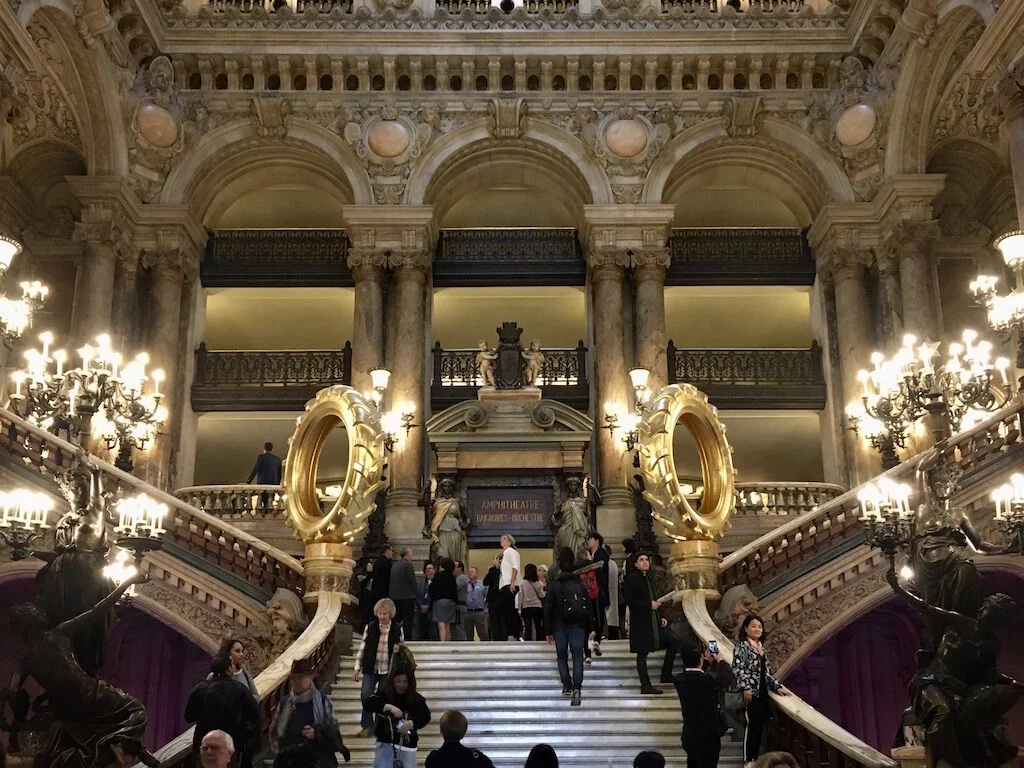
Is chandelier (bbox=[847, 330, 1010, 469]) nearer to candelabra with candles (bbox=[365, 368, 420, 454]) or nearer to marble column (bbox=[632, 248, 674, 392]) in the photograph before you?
marble column (bbox=[632, 248, 674, 392])

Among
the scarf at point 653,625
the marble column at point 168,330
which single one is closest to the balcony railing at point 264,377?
the marble column at point 168,330

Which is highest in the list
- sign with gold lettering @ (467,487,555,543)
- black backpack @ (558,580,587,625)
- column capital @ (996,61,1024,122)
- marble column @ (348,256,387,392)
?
column capital @ (996,61,1024,122)

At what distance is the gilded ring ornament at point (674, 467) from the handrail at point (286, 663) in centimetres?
396

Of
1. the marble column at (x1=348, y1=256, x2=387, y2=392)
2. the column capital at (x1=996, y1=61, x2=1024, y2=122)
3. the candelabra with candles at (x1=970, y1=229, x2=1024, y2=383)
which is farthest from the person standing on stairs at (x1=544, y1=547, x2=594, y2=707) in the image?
the marble column at (x1=348, y1=256, x2=387, y2=392)

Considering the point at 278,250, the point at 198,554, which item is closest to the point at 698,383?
the point at 278,250

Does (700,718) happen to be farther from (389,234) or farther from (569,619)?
(389,234)

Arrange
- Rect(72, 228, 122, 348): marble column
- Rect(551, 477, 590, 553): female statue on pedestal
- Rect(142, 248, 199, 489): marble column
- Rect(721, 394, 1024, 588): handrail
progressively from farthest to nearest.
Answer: Rect(142, 248, 199, 489): marble column
Rect(72, 228, 122, 348): marble column
Rect(551, 477, 590, 553): female statue on pedestal
Rect(721, 394, 1024, 588): handrail

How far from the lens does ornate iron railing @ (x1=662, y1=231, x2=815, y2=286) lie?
72.0 ft

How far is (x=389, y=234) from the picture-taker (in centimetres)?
2058

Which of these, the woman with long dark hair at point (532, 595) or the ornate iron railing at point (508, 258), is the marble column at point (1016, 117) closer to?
the woman with long dark hair at point (532, 595)

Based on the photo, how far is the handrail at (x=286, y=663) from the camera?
818 centimetres

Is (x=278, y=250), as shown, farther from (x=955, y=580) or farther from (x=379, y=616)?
(x=955, y=580)

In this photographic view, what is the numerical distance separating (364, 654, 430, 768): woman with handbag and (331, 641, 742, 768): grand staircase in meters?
2.26

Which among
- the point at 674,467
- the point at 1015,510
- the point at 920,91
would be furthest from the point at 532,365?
the point at 1015,510
